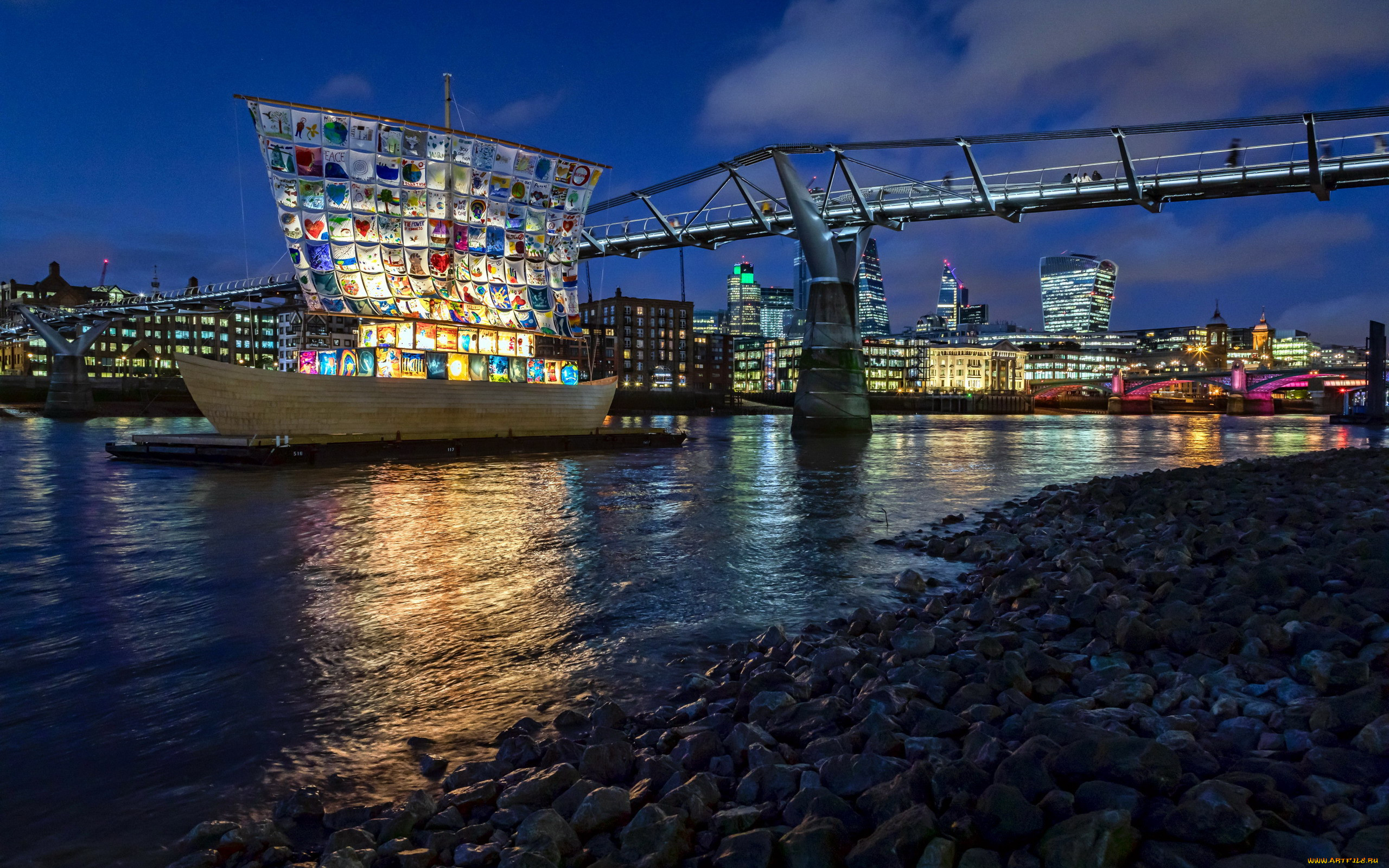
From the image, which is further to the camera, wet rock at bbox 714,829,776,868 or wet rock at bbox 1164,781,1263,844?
wet rock at bbox 714,829,776,868

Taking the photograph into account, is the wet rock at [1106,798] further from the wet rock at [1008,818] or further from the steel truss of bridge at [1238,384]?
the steel truss of bridge at [1238,384]

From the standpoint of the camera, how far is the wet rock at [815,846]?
10.1ft

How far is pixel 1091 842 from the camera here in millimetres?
2838

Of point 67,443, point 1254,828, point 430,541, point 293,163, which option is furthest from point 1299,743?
point 67,443

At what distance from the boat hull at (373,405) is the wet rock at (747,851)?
29901mm

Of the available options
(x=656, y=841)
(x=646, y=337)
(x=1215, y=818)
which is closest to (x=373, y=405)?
(x=656, y=841)

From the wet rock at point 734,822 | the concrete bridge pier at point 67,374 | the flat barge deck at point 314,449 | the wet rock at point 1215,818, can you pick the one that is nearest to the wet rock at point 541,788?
the wet rock at point 734,822

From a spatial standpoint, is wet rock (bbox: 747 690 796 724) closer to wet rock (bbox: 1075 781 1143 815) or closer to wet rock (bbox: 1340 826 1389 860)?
wet rock (bbox: 1075 781 1143 815)

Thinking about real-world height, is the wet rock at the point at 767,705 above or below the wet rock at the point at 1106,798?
below

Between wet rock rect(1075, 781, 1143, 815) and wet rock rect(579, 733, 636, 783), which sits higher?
wet rock rect(1075, 781, 1143, 815)

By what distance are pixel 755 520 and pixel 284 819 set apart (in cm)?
1211

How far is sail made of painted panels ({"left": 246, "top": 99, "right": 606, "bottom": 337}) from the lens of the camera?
35.0 metres

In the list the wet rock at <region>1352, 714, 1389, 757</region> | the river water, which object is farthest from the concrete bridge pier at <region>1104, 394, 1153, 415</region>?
the wet rock at <region>1352, 714, 1389, 757</region>

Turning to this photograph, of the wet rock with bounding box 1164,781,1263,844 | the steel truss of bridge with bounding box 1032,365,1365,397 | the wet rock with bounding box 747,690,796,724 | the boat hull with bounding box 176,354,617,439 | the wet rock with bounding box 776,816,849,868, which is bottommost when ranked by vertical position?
the wet rock with bounding box 747,690,796,724
